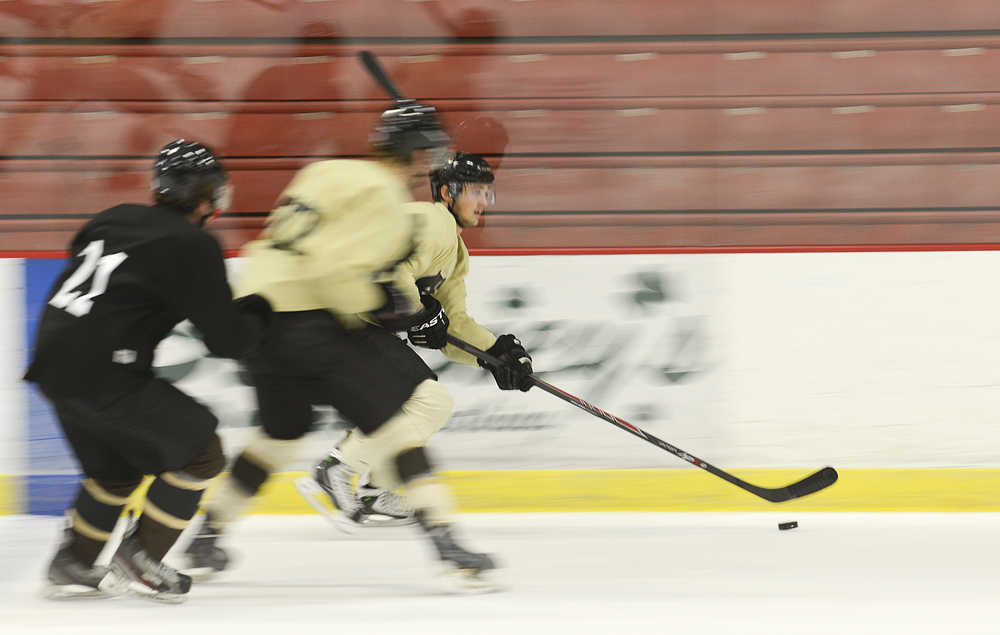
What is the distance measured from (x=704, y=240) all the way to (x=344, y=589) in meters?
1.71

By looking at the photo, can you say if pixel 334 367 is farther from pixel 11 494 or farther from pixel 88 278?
pixel 11 494

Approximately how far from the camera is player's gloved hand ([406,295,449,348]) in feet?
10.1

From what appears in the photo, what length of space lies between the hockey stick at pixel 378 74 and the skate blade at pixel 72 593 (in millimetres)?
1702

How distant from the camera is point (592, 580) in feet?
9.42

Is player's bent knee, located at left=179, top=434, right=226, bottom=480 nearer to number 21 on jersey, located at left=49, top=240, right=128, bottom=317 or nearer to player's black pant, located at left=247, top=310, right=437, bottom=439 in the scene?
player's black pant, located at left=247, top=310, right=437, bottom=439

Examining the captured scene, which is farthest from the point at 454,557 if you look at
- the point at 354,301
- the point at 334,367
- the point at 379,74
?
the point at 379,74

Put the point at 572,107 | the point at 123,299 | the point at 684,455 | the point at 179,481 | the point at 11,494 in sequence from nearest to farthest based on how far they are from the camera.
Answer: the point at 123,299 → the point at 179,481 → the point at 684,455 → the point at 11,494 → the point at 572,107

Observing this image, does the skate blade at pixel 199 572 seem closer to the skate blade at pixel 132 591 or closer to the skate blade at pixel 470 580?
the skate blade at pixel 132 591

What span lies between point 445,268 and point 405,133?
0.57 metres

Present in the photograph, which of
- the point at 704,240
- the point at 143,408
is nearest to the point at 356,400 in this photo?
the point at 143,408

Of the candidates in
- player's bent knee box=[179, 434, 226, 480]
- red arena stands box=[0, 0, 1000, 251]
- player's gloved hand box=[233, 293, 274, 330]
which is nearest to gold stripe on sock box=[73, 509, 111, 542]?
player's bent knee box=[179, 434, 226, 480]

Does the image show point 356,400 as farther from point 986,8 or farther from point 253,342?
point 986,8

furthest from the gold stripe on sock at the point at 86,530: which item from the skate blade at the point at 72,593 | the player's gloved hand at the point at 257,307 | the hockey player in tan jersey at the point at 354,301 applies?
the player's gloved hand at the point at 257,307

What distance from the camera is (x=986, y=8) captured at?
3859 mm
